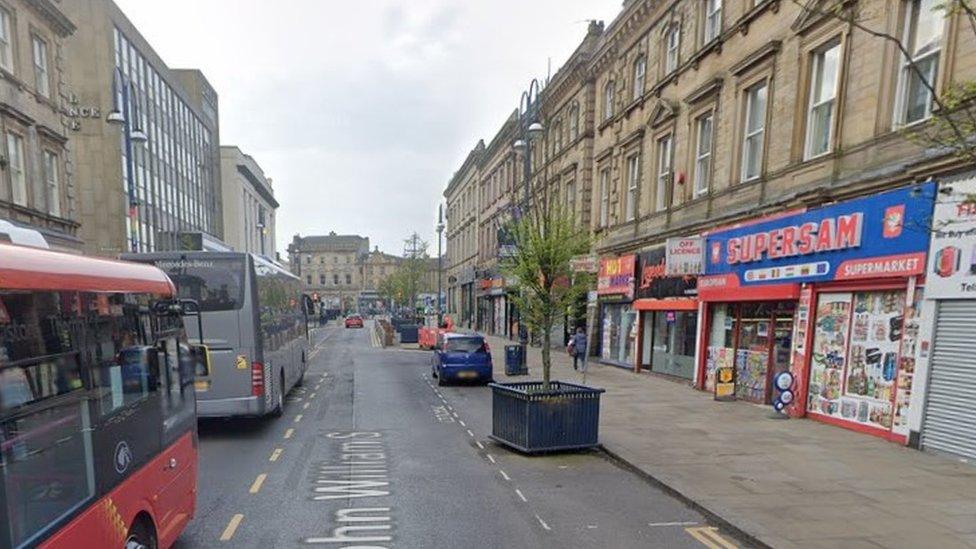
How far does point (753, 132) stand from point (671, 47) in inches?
199

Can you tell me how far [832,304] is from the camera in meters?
9.88

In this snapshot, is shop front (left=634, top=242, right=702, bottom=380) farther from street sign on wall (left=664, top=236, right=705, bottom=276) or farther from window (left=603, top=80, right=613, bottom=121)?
window (left=603, top=80, right=613, bottom=121)

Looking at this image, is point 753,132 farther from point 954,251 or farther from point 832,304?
point 954,251

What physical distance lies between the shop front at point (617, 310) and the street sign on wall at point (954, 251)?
9.80 m

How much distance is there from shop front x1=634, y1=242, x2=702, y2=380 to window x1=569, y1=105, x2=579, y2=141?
28.1 ft

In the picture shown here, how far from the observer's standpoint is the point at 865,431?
897 centimetres

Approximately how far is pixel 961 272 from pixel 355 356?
21702 millimetres

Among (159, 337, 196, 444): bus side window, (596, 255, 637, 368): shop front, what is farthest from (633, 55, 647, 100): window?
(159, 337, 196, 444): bus side window

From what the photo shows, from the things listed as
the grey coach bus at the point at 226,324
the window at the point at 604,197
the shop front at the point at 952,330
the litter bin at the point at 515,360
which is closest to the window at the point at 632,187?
the window at the point at 604,197

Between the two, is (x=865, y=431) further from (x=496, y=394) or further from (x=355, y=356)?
(x=355, y=356)

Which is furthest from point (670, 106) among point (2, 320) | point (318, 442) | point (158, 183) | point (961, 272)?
point (158, 183)

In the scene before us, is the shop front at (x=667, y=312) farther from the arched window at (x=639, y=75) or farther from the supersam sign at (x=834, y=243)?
the arched window at (x=639, y=75)

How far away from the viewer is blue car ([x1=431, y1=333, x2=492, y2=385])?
15.0 m

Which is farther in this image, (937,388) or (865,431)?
(865,431)
